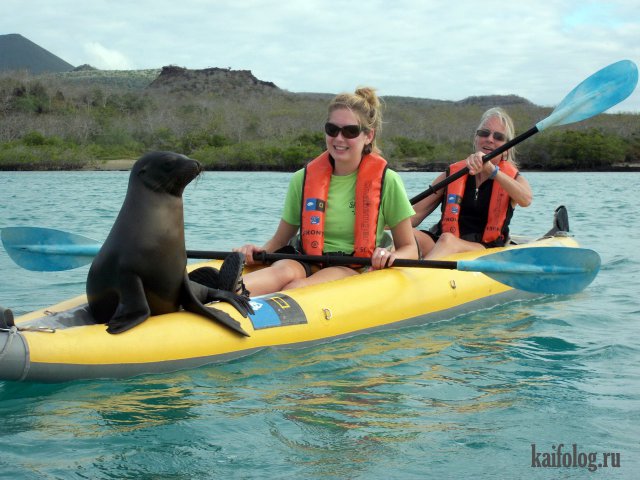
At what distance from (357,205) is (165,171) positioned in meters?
1.39

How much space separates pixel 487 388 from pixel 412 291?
1204 mm

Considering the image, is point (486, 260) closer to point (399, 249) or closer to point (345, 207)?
point (399, 249)

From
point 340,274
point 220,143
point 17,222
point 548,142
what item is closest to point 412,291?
point 340,274

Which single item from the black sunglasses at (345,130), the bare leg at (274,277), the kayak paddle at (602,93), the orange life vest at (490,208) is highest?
the kayak paddle at (602,93)

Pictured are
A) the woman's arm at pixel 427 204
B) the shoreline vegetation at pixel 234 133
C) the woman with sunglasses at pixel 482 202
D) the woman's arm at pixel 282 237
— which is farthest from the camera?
the shoreline vegetation at pixel 234 133

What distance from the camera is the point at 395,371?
3.93 m

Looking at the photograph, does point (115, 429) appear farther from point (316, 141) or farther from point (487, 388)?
point (316, 141)

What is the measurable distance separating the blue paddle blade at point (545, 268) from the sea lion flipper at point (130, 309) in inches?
82.1

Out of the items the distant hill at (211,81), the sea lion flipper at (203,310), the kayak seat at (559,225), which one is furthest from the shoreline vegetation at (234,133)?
the sea lion flipper at (203,310)

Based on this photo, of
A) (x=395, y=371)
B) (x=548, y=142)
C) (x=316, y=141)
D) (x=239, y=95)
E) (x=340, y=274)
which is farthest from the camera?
(x=239, y=95)

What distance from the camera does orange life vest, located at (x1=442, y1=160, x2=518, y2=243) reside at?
18.8 feet

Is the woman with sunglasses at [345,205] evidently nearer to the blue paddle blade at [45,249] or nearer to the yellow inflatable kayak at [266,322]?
Result: the yellow inflatable kayak at [266,322]

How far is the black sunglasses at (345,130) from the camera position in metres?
4.50

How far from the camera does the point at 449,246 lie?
219 inches
